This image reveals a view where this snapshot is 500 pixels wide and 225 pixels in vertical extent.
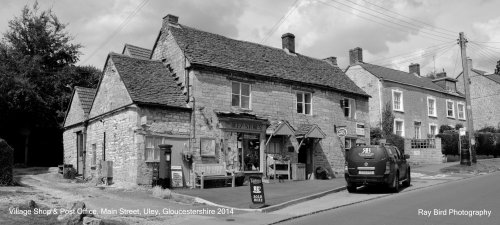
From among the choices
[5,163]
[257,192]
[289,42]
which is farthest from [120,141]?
[289,42]

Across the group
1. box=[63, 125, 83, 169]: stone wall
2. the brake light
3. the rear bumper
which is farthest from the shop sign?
box=[63, 125, 83, 169]: stone wall

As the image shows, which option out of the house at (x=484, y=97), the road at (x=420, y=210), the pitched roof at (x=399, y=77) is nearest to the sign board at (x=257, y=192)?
the road at (x=420, y=210)

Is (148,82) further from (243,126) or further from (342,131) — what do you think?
(342,131)

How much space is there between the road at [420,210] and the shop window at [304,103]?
1003 centimetres

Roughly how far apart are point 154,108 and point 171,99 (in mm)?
1067

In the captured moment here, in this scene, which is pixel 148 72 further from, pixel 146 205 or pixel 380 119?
pixel 380 119

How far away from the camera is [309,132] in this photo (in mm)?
23109

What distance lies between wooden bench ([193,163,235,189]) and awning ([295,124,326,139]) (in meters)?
5.09

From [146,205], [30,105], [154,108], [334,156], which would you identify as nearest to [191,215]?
[146,205]

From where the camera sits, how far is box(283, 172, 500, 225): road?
10336 mm

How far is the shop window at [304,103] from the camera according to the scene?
24.9 m

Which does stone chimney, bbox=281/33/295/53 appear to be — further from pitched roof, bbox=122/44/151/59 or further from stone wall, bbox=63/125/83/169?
stone wall, bbox=63/125/83/169

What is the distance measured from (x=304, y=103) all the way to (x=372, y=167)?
373 inches

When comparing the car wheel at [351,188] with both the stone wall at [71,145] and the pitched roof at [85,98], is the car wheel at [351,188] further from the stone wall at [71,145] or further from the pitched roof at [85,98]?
the stone wall at [71,145]
